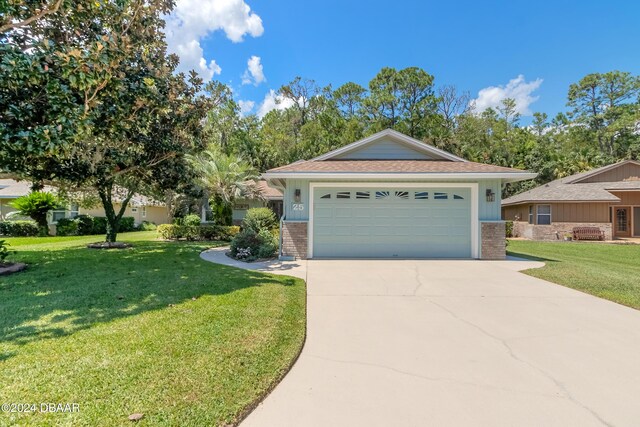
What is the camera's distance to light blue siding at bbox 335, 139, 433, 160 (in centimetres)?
1227

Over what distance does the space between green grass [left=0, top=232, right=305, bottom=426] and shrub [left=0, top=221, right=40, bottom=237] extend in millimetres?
15377

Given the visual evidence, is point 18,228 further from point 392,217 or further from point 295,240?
point 392,217

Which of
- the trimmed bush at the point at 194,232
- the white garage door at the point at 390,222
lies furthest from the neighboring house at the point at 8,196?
the white garage door at the point at 390,222

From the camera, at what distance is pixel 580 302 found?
17.3 ft

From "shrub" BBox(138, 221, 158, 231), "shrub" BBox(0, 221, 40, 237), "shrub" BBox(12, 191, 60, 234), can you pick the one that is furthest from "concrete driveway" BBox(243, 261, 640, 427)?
"shrub" BBox(138, 221, 158, 231)

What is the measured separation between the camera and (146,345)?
130 inches

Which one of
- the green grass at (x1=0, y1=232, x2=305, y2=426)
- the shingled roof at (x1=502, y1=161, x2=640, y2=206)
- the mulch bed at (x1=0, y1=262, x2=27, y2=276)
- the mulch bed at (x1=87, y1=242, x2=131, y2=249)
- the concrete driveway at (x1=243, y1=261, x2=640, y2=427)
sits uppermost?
the shingled roof at (x1=502, y1=161, x2=640, y2=206)

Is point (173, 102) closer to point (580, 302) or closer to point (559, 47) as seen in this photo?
point (580, 302)

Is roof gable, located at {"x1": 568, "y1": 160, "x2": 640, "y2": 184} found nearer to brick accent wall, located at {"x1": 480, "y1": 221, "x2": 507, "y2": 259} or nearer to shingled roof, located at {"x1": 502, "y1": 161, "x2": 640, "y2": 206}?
shingled roof, located at {"x1": 502, "y1": 161, "x2": 640, "y2": 206}

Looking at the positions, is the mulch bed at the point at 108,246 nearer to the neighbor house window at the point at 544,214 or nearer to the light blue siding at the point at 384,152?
the light blue siding at the point at 384,152

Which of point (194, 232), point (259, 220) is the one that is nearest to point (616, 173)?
point (259, 220)

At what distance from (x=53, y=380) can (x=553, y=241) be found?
72.0 ft

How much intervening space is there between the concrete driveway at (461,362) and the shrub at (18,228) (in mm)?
20478

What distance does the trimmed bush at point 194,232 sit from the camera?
50.5ft
